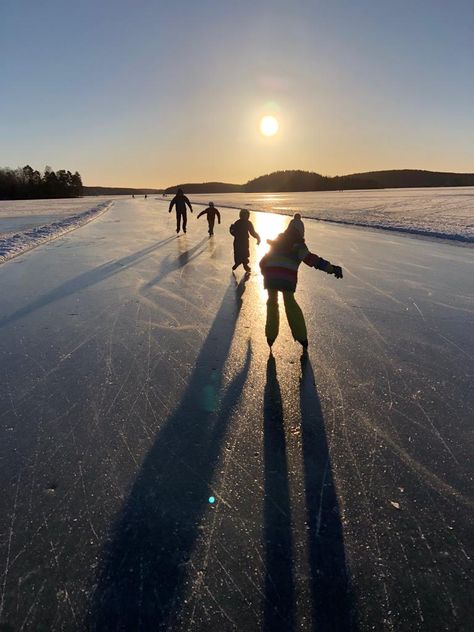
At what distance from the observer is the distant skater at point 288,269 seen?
13.4 feet

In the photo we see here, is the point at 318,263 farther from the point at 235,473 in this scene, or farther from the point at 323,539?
the point at 323,539

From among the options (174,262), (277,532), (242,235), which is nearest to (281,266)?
(277,532)

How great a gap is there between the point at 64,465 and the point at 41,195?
12480 cm

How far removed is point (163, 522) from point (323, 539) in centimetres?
84

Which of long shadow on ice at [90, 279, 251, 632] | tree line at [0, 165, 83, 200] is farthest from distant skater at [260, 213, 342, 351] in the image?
tree line at [0, 165, 83, 200]

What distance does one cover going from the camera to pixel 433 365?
13.0 feet

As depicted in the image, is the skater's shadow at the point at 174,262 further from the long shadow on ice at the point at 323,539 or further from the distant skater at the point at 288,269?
the long shadow on ice at the point at 323,539

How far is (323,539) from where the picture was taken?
201 centimetres

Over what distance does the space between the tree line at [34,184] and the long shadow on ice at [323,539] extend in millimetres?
116004

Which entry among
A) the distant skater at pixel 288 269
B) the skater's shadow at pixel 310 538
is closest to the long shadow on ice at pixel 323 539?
the skater's shadow at pixel 310 538

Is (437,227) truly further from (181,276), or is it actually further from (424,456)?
(424,456)

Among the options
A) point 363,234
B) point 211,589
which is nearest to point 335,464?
point 211,589

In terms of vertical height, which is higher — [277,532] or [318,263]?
[318,263]

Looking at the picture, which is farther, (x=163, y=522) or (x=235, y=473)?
(x=235, y=473)
